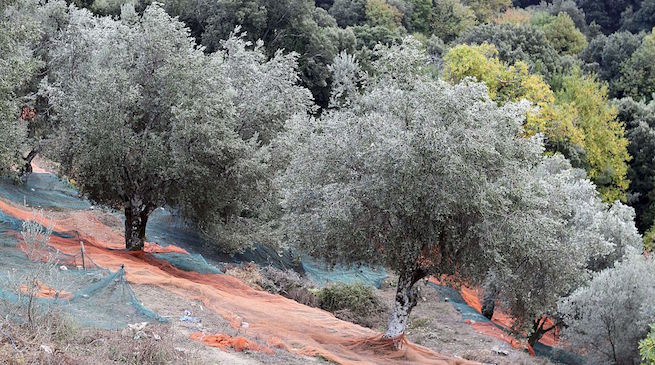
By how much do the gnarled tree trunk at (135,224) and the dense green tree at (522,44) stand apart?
3249cm

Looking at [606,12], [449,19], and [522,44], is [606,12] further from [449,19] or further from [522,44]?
[522,44]

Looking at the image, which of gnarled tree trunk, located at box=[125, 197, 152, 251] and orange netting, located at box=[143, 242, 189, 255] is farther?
orange netting, located at box=[143, 242, 189, 255]

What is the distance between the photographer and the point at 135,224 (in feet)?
60.6

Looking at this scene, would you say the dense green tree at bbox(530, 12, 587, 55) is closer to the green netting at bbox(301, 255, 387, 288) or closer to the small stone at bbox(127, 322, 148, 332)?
the green netting at bbox(301, 255, 387, 288)

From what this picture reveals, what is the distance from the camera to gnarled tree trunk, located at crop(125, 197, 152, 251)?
18.3 meters

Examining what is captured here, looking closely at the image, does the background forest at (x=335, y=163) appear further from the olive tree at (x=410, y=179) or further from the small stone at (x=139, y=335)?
the small stone at (x=139, y=335)

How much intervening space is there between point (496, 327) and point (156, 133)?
1219cm

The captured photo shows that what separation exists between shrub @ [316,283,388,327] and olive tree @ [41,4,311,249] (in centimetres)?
394

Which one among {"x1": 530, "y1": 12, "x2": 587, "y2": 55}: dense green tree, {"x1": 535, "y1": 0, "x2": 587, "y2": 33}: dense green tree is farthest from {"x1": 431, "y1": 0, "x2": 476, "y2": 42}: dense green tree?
{"x1": 535, "y1": 0, "x2": 587, "y2": 33}: dense green tree

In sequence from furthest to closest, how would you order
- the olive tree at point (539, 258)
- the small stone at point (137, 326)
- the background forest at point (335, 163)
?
the olive tree at point (539, 258), the background forest at point (335, 163), the small stone at point (137, 326)

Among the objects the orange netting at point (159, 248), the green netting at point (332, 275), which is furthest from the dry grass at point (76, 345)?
the green netting at point (332, 275)

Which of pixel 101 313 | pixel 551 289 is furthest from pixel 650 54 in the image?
pixel 101 313

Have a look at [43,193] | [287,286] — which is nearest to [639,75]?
[287,286]

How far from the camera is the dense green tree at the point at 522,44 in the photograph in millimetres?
45875
